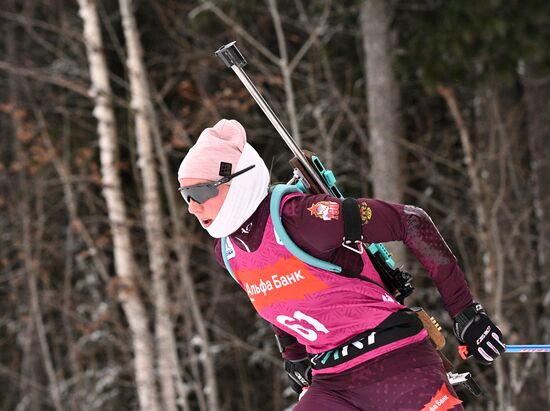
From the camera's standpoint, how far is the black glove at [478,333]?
2.72 metres

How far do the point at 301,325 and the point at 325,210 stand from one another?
0.42 metres

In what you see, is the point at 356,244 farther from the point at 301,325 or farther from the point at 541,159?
the point at 541,159

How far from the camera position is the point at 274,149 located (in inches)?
468

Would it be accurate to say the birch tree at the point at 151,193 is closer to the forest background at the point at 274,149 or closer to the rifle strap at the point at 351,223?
the forest background at the point at 274,149

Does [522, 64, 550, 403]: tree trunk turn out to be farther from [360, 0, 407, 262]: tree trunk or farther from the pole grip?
the pole grip

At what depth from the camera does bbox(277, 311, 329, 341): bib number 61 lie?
2736mm

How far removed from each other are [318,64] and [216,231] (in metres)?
7.15

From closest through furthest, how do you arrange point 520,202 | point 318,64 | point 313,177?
point 313,177 → point 520,202 → point 318,64

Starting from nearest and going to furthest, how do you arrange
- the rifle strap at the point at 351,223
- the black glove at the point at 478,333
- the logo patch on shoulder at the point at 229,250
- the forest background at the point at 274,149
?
the rifle strap at the point at 351,223, the black glove at the point at 478,333, the logo patch on shoulder at the point at 229,250, the forest background at the point at 274,149

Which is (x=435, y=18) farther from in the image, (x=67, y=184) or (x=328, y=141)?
(x=67, y=184)

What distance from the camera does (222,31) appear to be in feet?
37.0

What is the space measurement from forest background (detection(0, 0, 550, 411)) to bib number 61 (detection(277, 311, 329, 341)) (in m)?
2.78

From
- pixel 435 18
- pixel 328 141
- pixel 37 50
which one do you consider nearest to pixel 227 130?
pixel 328 141

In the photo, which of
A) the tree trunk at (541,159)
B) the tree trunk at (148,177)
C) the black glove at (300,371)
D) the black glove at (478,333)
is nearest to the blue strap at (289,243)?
the black glove at (478,333)
